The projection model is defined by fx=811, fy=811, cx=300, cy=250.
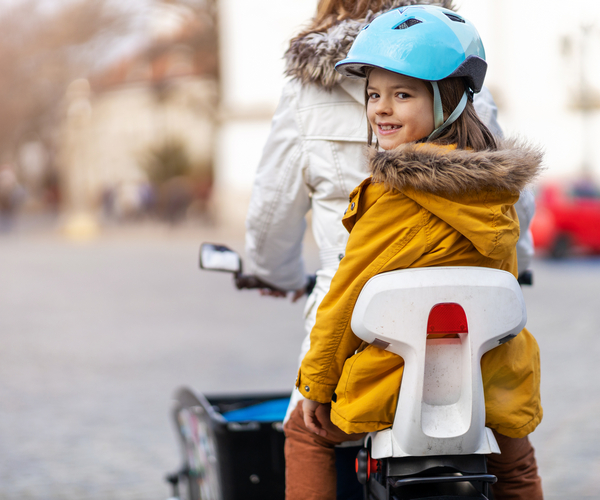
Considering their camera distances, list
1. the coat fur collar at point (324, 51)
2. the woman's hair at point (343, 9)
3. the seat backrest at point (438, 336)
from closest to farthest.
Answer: the seat backrest at point (438, 336) < the coat fur collar at point (324, 51) < the woman's hair at point (343, 9)

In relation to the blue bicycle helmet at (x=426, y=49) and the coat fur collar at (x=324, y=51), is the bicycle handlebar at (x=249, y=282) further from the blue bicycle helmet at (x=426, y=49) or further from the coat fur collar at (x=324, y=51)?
the blue bicycle helmet at (x=426, y=49)

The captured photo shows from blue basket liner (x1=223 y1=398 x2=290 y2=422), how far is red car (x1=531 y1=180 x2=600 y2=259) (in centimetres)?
1305

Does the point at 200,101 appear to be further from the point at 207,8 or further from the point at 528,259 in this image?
the point at 528,259

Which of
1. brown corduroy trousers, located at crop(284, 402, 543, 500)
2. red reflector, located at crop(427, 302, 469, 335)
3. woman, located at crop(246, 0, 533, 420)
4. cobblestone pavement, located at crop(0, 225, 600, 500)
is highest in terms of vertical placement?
woman, located at crop(246, 0, 533, 420)

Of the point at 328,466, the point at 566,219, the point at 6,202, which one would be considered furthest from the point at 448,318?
the point at 6,202

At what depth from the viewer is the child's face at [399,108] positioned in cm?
176

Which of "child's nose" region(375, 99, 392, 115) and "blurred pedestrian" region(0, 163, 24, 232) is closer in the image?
"child's nose" region(375, 99, 392, 115)

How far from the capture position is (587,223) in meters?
15.3

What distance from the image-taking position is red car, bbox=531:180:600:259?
15.1 meters

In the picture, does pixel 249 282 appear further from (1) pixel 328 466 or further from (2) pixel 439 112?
(2) pixel 439 112

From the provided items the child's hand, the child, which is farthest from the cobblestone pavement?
the child

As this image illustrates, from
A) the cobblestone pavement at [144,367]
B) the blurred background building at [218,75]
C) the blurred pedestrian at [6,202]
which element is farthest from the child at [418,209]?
the blurred pedestrian at [6,202]

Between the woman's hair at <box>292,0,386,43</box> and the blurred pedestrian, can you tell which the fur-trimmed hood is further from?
the blurred pedestrian

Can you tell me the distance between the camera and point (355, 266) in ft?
5.46
